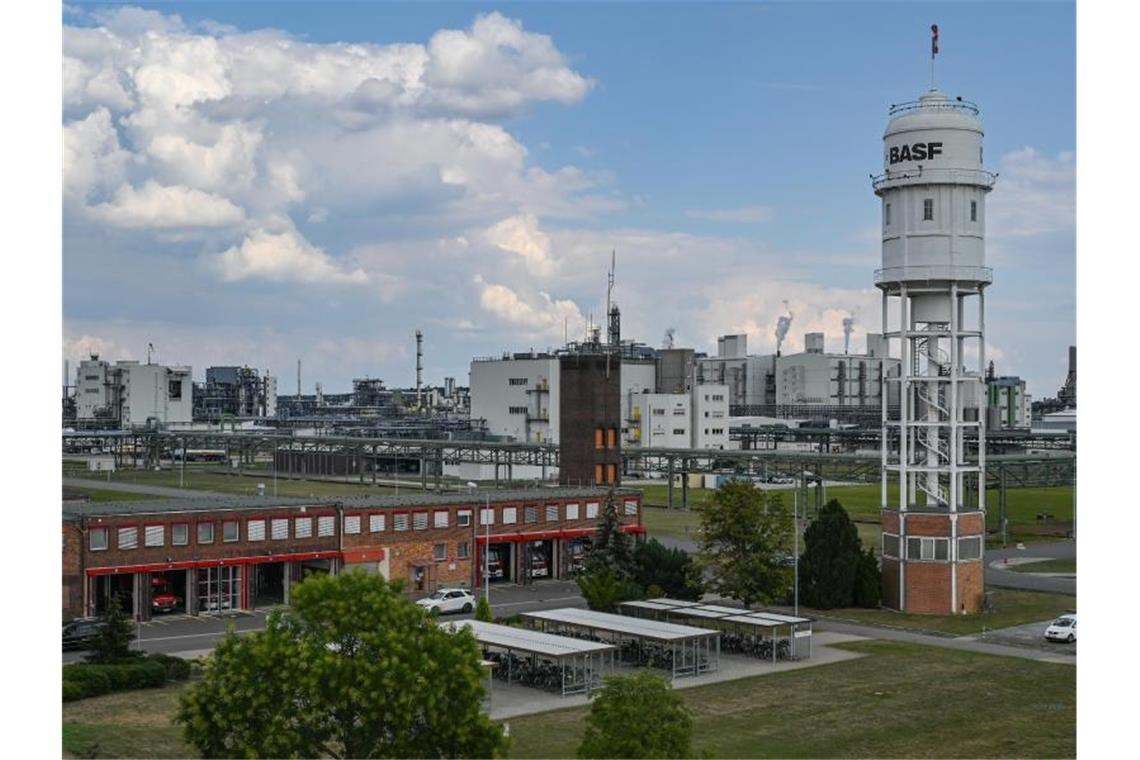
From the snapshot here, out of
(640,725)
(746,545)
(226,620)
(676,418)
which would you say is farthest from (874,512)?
(640,725)

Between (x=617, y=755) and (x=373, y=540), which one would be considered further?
(x=373, y=540)

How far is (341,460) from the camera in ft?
438

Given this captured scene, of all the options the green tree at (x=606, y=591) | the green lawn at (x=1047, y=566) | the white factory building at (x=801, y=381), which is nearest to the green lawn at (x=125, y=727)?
the green tree at (x=606, y=591)

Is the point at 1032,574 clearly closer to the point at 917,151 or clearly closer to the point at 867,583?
the point at 867,583

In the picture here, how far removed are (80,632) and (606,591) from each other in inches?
703

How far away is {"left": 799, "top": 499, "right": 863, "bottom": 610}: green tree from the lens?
52.5 metres

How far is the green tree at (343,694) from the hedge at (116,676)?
41.9 ft

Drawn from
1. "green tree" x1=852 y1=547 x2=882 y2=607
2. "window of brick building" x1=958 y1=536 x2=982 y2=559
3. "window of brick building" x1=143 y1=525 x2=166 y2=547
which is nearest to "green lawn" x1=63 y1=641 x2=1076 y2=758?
"window of brick building" x1=958 y1=536 x2=982 y2=559

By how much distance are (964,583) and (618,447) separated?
26580 millimetres

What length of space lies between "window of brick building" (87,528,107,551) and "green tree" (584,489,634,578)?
60.5 ft

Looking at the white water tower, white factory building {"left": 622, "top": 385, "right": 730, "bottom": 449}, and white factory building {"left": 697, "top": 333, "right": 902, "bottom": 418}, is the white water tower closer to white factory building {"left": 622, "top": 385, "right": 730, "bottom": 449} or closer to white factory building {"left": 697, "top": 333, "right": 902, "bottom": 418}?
white factory building {"left": 622, "top": 385, "right": 730, "bottom": 449}

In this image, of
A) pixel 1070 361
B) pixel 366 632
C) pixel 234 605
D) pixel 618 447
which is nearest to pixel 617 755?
pixel 366 632

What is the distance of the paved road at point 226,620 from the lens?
43.0 meters

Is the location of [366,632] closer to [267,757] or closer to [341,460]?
[267,757]
